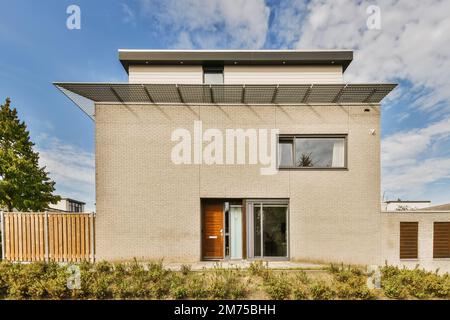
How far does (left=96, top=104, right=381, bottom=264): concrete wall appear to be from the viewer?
30.8 feet

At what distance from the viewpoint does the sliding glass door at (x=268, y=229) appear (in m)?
9.52

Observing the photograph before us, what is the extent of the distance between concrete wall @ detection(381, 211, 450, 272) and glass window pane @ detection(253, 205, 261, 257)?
4.89 m

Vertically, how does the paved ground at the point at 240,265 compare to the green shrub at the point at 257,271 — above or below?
above

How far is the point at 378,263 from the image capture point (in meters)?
9.37

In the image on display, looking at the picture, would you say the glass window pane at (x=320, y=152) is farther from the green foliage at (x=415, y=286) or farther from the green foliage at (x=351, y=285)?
the green foliage at (x=415, y=286)

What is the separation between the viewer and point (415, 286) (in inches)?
268

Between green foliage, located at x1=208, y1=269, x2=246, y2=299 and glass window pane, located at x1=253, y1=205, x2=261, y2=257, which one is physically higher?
glass window pane, located at x1=253, y1=205, x2=261, y2=257

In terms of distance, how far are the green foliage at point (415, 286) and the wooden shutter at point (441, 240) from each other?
10.0 ft


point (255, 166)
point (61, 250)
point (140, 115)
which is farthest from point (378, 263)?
point (61, 250)

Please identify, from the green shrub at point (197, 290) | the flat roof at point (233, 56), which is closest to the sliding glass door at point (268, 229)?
the green shrub at point (197, 290)

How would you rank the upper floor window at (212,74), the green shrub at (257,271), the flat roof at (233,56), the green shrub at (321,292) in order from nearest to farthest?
the green shrub at (321,292), the green shrub at (257,271), the flat roof at (233,56), the upper floor window at (212,74)

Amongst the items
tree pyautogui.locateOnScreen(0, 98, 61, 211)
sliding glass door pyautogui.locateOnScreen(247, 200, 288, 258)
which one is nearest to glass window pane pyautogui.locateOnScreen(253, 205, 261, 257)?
sliding glass door pyautogui.locateOnScreen(247, 200, 288, 258)
